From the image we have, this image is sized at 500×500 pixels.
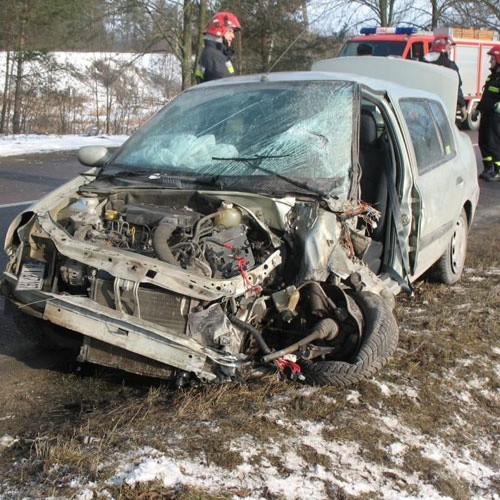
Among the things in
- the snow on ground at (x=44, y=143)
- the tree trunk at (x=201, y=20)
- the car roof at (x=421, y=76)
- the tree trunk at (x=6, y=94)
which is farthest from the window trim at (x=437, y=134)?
the tree trunk at (x=6, y=94)

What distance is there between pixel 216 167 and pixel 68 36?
61.9 feet

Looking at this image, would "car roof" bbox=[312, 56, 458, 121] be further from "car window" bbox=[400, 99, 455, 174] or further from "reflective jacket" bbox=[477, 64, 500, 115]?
"reflective jacket" bbox=[477, 64, 500, 115]

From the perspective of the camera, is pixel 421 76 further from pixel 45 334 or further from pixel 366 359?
pixel 45 334

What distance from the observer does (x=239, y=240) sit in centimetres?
354

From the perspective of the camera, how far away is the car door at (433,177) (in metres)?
4.48

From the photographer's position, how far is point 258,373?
138 inches

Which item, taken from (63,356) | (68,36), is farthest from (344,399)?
(68,36)

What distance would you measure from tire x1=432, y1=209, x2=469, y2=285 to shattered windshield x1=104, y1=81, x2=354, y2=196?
5.55ft

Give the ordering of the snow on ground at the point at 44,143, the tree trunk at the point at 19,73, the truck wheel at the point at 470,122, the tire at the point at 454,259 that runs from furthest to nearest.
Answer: the truck wheel at the point at 470,122
the tree trunk at the point at 19,73
the snow on ground at the point at 44,143
the tire at the point at 454,259

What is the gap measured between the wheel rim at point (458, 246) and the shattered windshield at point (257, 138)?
5.93 feet

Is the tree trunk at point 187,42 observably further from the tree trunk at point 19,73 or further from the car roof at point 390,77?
the car roof at point 390,77

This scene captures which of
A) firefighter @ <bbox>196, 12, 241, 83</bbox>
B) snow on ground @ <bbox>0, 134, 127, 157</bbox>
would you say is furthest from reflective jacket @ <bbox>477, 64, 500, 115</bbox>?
snow on ground @ <bbox>0, 134, 127, 157</bbox>

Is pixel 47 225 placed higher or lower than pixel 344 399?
higher

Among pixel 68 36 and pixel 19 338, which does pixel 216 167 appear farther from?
pixel 68 36
